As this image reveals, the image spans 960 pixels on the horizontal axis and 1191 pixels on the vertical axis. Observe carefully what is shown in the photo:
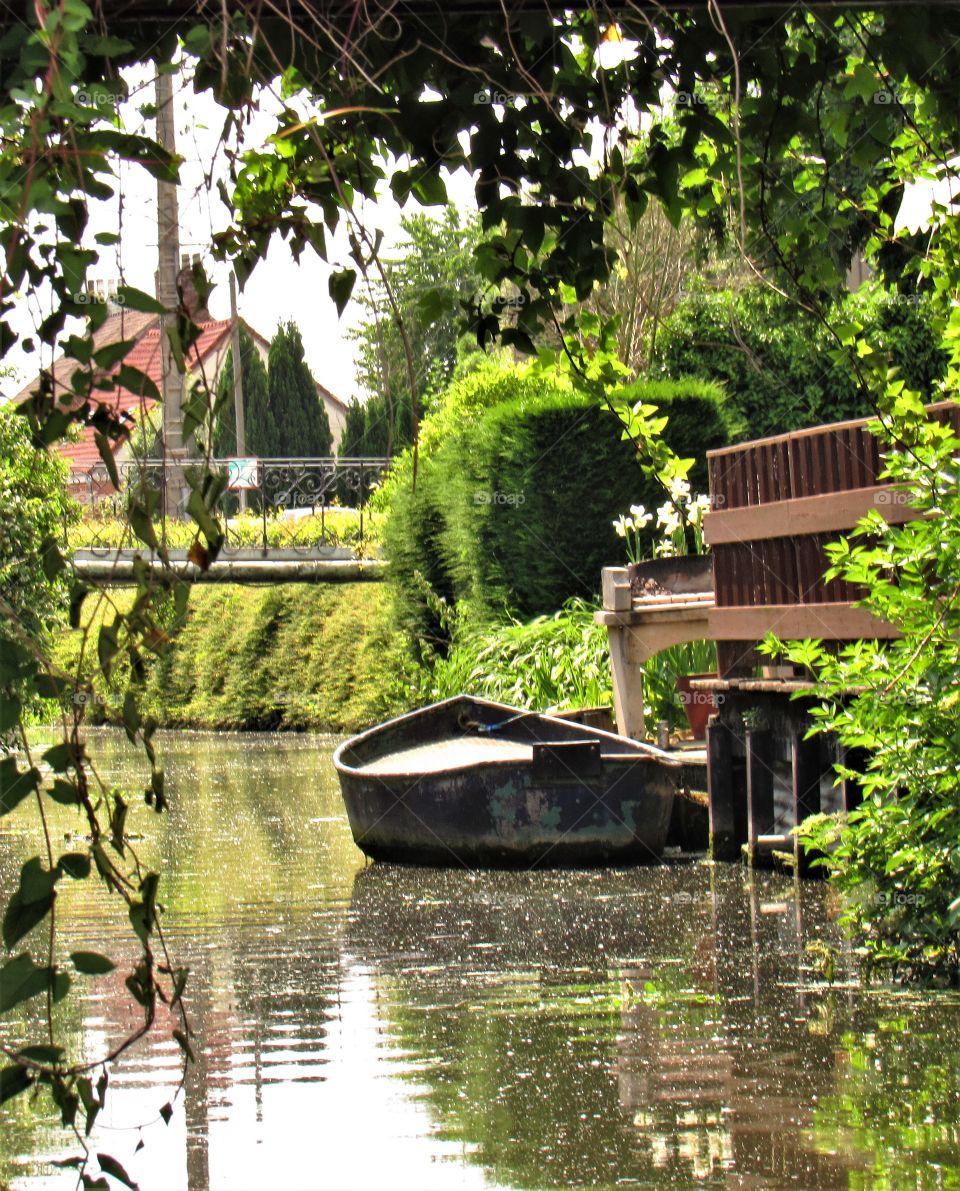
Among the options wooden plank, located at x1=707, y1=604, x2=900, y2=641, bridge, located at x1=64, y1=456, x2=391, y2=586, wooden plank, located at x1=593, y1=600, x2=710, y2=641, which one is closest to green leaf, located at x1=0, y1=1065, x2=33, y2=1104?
wooden plank, located at x1=707, y1=604, x2=900, y2=641

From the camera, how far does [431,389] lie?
2634cm

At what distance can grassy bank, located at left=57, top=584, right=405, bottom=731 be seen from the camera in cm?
2192

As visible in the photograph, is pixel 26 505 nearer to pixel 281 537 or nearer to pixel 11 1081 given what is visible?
pixel 11 1081

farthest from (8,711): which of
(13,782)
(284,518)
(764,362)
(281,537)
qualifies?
(284,518)

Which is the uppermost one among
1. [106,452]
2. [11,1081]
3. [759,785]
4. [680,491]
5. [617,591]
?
[680,491]

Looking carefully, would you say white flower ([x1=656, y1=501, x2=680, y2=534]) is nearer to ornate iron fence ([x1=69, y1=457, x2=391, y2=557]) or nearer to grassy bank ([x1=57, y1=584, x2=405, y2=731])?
grassy bank ([x1=57, y1=584, x2=405, y2=731])

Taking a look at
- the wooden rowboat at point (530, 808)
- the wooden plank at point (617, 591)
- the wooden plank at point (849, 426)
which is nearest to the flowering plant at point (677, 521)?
the wooden plank at point (617, 591)

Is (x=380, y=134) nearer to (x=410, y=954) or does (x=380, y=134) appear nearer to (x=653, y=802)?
(x=410, y=954)

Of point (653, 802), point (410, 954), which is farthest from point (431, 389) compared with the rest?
point (410, 954)

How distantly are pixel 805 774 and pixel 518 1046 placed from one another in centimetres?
367

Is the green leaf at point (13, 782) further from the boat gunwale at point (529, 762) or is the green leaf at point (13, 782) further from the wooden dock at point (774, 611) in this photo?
the boat gunwale at point (529, 762)

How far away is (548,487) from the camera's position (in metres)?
17.2

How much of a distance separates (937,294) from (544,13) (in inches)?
108

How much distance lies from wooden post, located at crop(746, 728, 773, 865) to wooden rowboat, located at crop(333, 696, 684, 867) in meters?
0.82
